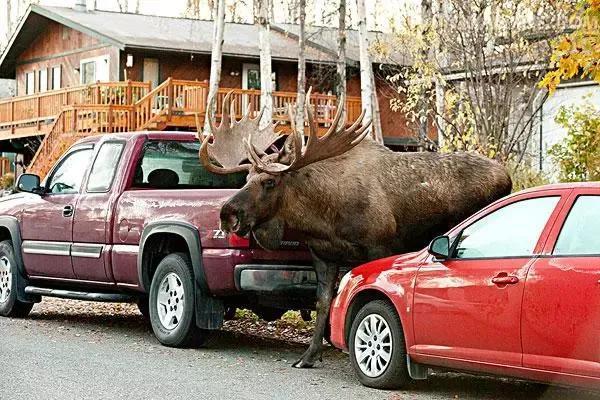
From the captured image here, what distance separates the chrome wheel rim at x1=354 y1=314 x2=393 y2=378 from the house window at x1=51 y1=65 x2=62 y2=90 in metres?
40.4

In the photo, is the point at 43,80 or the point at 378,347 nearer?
the point at 378,347

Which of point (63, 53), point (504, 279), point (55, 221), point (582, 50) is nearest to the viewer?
point (504, 279)

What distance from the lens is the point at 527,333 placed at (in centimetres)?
850

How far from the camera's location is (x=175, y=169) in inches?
545

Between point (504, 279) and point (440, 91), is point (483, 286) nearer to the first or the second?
point (504, 279)

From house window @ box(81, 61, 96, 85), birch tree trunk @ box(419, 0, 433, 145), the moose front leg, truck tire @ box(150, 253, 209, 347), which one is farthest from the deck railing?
the moose front leg

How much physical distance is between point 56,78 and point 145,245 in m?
38.0

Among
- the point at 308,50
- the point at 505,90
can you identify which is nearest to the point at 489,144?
the point at 505,90

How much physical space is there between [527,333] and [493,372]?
0.53 m

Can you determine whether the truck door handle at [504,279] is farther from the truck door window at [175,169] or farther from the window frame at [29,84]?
→ the window frame at [29,84]

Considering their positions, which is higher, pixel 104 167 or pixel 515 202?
pixel 104 167

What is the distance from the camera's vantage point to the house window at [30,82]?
5159cm

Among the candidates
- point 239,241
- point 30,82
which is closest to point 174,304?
point 239,241

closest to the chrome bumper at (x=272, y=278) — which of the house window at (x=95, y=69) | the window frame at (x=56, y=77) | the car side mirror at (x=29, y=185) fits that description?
the car side mirror at (x=29, y=185)
